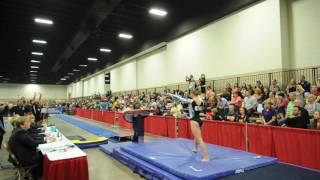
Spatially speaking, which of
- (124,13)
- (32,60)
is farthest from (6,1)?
(32,60)

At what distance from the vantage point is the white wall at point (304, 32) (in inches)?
314

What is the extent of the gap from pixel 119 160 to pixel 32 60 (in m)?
19.2

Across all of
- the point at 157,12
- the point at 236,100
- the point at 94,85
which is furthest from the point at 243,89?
the point at 94,85

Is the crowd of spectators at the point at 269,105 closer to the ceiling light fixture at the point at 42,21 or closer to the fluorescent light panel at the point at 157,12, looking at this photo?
the fluorescent light panel at the point at 157,12

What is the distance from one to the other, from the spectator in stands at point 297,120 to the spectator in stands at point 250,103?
1.87 metres

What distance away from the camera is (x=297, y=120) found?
5.73 meters

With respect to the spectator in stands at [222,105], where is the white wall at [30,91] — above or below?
above

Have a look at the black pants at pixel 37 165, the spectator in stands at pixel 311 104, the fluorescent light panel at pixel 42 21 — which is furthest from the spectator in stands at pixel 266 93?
the fluorescent light panel at pixel 42 21

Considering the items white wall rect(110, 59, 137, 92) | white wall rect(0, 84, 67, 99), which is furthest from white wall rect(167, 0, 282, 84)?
white wall rect(0, 84, 67, 99)

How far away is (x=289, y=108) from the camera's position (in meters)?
6.34

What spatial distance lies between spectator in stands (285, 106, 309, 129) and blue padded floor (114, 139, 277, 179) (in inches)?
45.5

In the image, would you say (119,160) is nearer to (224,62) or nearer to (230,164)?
(230,164)

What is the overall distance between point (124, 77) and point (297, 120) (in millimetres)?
18654

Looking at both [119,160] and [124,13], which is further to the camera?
[124,13]
